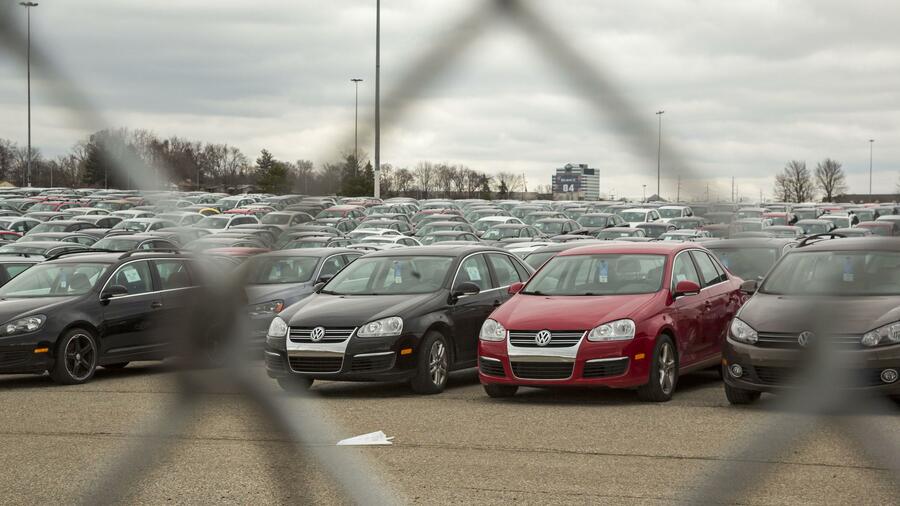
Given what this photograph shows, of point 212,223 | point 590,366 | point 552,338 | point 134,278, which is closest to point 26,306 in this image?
point 134,278

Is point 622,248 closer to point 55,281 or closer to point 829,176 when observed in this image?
point 55,281

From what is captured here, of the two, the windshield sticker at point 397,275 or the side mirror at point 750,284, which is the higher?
the side mirror at point 750,284

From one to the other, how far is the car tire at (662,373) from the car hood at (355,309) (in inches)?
93.7

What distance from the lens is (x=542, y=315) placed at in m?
10.4

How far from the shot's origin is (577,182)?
1.66 metres

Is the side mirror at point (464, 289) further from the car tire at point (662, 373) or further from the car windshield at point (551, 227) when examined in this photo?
the car windshield at point (551, 227)

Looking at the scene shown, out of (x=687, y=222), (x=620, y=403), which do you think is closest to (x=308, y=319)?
(x=620, y=403)

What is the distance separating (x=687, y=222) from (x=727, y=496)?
825 mm

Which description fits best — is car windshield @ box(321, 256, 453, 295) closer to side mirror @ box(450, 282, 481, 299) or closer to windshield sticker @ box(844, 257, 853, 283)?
A: side mirror @ box(450, 282, 481, 299)

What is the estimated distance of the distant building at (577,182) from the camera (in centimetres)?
161

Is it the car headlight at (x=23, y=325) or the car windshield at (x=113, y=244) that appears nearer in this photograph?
the car headlight at (x=23, y=325)

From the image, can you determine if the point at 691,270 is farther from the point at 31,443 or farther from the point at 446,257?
the point at 31,443

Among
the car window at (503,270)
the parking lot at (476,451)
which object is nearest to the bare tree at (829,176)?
the parking lot at (476,451)

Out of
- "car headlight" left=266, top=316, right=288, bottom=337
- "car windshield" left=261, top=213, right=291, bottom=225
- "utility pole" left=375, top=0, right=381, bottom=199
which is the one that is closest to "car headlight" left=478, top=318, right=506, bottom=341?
"car headlight" left=266, top=316, right=288, bottom=337
